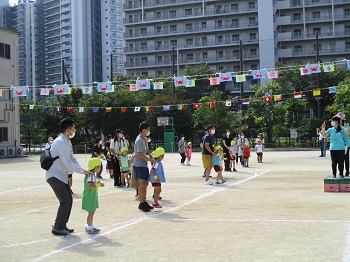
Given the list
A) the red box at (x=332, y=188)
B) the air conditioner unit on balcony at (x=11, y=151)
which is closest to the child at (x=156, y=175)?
the red box at (x=332, y=188)

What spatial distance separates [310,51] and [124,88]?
1348 inches

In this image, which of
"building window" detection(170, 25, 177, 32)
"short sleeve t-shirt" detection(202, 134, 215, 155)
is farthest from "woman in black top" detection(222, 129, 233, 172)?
"building window" detection(170, 25, 177, 32)

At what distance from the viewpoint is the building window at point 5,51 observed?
41062 mm

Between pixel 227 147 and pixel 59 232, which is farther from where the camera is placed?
pixel 227 147

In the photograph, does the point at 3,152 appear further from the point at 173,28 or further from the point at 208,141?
the point at 173,28

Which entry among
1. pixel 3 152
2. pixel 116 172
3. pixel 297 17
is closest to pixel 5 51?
pixel 3 152

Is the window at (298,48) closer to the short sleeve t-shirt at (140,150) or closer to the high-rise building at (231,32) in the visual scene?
the high-rise building at (231,32)

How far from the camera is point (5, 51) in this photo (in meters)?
41.4

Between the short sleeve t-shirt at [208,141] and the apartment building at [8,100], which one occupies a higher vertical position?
the apartment building at [8,100]

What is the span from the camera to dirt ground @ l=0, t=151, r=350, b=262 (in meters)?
5.84

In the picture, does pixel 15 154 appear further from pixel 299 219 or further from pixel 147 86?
pixel 299 219

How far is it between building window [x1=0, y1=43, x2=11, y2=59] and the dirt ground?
3178 cm

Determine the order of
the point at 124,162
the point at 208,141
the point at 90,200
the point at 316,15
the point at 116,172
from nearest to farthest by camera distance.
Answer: the point at 90,200 → the point at 208,141 → the point at 124,162 → the point at 116,172 → the point at 316,15

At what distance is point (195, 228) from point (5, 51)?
38.5 meters
